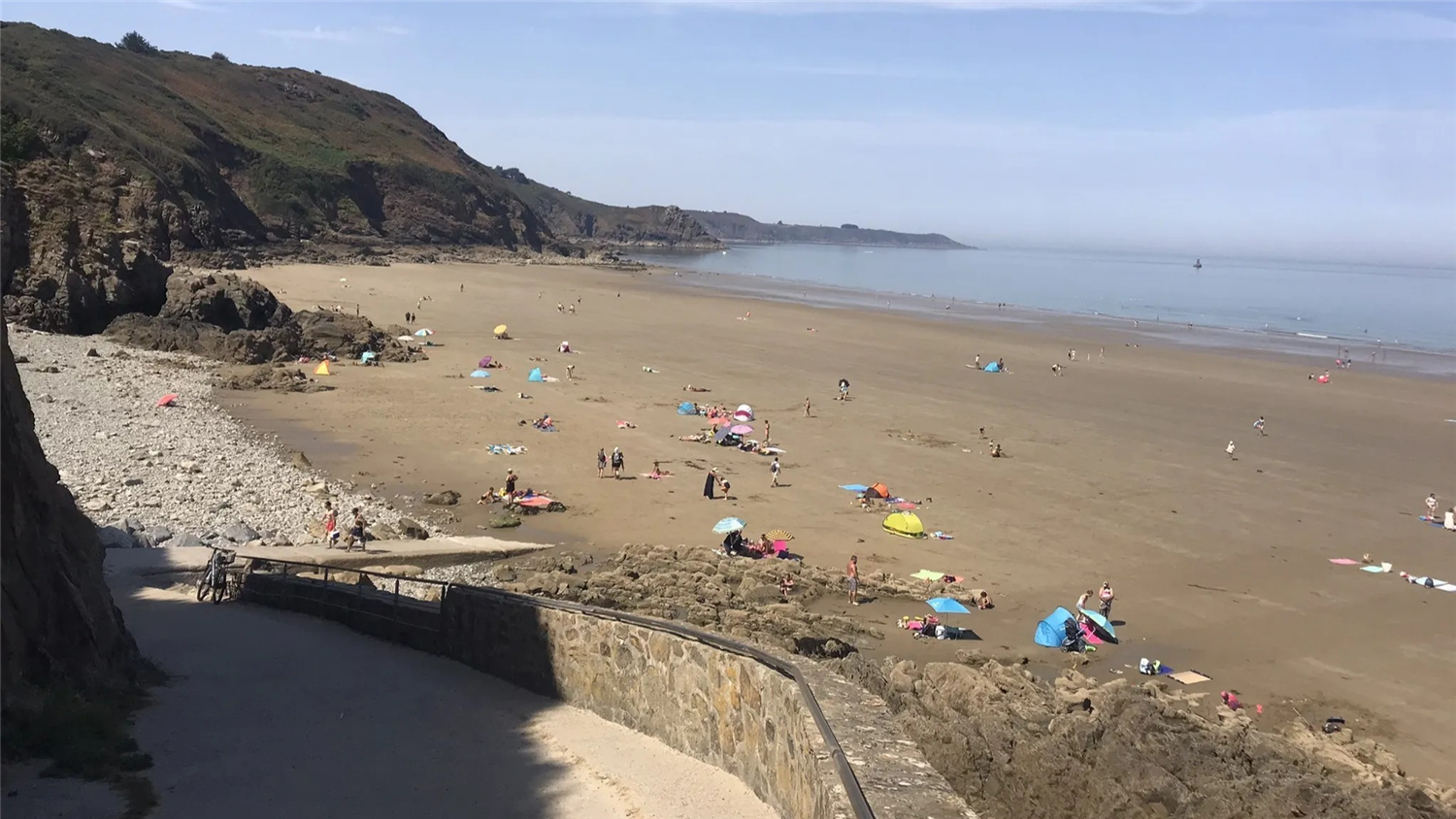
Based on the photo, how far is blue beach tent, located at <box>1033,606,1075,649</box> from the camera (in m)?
15.1

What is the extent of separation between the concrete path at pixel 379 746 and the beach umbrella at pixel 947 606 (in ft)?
25.8

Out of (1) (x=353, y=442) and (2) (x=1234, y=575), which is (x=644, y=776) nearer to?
(2) (x=1234, y=575)

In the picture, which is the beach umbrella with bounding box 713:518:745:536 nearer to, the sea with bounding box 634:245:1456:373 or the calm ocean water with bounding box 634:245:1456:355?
the sea with bounding box 634:245:1456:373

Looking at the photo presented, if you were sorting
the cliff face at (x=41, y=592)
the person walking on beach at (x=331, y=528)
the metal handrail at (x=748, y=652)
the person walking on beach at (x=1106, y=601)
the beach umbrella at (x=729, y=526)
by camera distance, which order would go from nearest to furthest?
the metal handrail at (x=748, y=652), the cliff face at (x=41, y=592), the person walking on beach at (x=1106, y=601), the person walking on beach at (x=331, y=528), the beach umbrella at (x=729, y=526)

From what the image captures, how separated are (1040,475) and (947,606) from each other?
10.7 metres

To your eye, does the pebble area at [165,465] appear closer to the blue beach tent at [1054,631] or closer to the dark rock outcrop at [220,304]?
the dark rock outcrop at [220,304]

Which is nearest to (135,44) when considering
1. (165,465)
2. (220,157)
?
(220,157)

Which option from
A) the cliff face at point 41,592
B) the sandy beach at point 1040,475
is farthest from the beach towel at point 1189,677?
the cliff face at point 41,592

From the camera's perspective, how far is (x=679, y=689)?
8281 mm

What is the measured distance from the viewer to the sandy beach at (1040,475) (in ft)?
52.0

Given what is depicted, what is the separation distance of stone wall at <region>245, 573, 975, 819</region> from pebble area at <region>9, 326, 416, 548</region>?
5.79 metres

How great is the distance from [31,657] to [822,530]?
14.3 m

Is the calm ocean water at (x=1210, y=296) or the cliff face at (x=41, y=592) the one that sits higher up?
the calm ocean water at (x=1210, y=296)

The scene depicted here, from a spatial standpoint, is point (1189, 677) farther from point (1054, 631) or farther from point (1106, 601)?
point (1106, 601)
